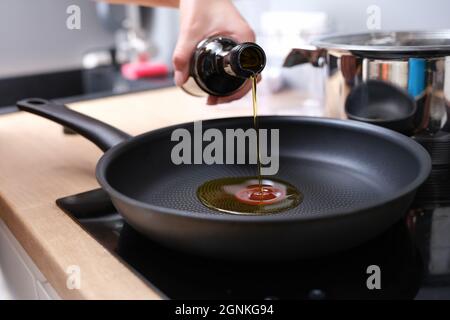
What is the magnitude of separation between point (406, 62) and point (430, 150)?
119 mm

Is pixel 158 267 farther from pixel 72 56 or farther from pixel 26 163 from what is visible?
pixel 72 56

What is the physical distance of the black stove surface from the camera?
0.42 m

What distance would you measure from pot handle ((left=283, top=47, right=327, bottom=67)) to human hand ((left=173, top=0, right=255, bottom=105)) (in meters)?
0.07

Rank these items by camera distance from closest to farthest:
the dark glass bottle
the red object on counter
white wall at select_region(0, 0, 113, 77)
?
the dark glass bottle, the red object on counter, white wall at select_region(0, 0, 113, 77)

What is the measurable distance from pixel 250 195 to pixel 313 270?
18cm

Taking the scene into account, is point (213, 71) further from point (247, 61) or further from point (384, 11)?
point (384, 11)

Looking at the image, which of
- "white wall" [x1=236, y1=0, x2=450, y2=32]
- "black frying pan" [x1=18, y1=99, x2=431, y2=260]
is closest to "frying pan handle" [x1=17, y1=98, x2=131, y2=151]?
"black frying pan" [x1=18, y1=99, x2=431, y2=260]

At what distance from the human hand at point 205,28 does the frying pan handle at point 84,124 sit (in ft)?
0.47

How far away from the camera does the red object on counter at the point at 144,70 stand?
1619 millimetres

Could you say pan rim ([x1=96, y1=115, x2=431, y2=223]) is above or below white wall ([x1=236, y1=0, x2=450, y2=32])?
below

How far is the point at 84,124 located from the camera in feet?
2.28

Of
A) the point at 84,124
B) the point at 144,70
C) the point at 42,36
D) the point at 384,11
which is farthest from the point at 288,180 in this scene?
the point at 42,36

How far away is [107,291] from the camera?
0.43 m

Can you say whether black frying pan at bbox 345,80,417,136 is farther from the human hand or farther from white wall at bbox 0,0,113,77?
white wall at bbox 0,0,113,77
